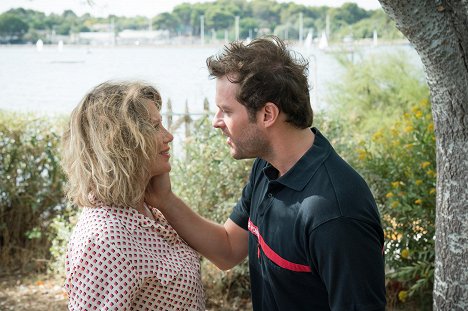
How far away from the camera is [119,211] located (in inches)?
86.9

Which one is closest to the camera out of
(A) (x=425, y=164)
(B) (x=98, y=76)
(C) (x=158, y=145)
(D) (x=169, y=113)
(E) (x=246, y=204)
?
(C) (x=158, y=145)

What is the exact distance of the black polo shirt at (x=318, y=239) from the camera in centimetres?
193

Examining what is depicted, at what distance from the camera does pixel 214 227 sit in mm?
2615

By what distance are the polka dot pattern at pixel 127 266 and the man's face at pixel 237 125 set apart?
1.29 feet

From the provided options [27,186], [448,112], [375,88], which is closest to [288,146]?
[448,112]

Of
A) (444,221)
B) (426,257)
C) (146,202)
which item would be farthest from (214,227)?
(426,257)

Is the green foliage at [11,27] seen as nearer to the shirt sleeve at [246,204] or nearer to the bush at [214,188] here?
the bush at [214,188]

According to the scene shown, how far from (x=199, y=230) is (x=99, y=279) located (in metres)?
0.59

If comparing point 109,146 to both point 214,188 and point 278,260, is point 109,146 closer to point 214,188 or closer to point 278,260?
point 278,260

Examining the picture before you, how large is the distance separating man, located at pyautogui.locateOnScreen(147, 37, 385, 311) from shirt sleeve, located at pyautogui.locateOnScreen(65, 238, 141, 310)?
0.46 metres

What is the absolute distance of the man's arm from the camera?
247 cm

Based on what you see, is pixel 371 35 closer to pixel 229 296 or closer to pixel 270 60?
pixel 229 296

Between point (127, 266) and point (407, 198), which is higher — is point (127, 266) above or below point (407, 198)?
above

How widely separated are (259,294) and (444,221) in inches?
42.0
